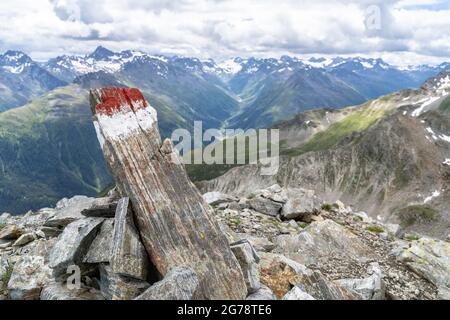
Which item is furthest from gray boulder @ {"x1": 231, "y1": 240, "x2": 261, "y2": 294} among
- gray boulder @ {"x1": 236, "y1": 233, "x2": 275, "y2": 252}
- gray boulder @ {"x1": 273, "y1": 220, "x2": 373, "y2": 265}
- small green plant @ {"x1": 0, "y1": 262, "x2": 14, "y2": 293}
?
small green plant @ {"x1": 0, "y1": 262, "x2": 14, "y2": 293}

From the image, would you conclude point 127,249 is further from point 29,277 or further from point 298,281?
point 298,281

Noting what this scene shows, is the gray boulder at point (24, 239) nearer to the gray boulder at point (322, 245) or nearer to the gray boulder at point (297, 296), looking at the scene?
the gray boulder at point (322, 245)

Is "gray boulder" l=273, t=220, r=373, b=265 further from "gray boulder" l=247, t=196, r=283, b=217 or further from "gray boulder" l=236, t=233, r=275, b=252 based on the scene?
"gray boulder" l=247, t=196, r=283, b=217

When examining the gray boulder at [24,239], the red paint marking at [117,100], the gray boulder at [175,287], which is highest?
the red paint marking at [117,100]

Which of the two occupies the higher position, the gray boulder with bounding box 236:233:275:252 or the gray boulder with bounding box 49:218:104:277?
the gray boulder with bounding box 49:218:104:277

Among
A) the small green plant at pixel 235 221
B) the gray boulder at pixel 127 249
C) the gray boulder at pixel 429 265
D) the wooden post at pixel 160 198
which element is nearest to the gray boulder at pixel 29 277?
the gray boulder at pixel 127 249
